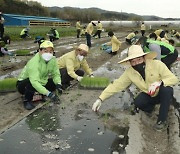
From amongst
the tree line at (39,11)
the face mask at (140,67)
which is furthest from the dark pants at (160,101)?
the tree line at (39,11)

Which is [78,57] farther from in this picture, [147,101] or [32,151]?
[32,151]

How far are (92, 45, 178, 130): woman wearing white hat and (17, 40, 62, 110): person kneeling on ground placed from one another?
123 cm

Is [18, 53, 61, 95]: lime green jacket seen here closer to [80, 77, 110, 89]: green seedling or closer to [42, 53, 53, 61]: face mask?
[42, 53, 53, 61]: face mask

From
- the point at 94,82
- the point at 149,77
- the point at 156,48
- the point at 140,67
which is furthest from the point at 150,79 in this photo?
the point at 94,82

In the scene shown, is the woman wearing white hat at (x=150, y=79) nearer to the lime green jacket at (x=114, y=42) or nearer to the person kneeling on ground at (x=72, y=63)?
the person kneeling on ground at (x=72, y=63)

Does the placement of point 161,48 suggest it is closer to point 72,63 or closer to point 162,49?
point 162,49

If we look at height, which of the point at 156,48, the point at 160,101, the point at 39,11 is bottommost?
the point at 160,101

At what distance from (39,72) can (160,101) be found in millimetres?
2186

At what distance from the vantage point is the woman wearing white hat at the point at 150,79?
4172 millimetres

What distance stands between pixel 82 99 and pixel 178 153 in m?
2.58

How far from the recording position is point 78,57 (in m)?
6.57

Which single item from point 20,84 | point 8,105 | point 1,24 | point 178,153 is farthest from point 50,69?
point 1,24

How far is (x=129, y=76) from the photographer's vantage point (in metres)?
4.44

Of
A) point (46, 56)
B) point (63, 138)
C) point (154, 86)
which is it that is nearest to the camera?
point (63, 138)
